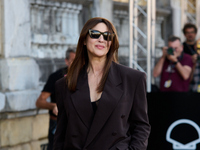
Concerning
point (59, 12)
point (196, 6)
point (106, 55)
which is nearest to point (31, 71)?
point (59, 12)

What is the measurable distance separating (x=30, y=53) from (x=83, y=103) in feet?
10.8

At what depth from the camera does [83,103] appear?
2832mm

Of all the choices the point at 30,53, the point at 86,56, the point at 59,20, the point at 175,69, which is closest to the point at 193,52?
the point at 175,69

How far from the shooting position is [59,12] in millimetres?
6508

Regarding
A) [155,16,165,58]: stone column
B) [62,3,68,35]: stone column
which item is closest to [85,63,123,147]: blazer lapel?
[62,3,68,35]: stone column

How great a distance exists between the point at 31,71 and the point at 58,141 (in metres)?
3.01

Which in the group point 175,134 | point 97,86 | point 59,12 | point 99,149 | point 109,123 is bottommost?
point 175,134

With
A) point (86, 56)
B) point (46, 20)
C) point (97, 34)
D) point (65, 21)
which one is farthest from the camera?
point (65, 21)

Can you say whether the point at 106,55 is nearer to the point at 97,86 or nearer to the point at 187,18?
the point at 97,86

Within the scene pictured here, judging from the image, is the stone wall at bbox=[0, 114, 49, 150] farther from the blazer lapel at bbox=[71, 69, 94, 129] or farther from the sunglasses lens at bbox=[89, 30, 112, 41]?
the sunglasses lens at bbox=[89, 30, 112, 41]

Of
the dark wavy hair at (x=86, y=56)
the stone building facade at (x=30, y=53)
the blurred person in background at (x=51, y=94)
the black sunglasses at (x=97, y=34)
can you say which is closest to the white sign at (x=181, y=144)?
the blurred person in background at (x=51, y=94)

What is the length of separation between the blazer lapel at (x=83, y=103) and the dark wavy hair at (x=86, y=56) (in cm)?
5

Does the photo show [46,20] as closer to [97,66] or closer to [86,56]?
[86,56]

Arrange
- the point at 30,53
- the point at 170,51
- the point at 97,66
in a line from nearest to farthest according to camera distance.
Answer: the point at 97,66 → the point at 30,53 → the point at 170,51
